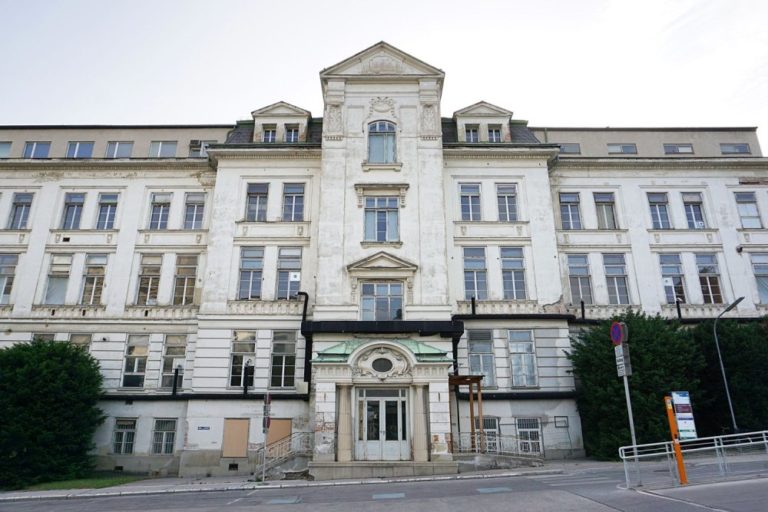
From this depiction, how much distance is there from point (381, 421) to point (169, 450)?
11004 millimetres

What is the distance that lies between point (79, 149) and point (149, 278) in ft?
31.5

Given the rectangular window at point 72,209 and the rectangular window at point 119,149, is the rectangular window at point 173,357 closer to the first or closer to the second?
the rectangular window at point 72,209

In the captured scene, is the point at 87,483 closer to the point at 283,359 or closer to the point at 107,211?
the point at 283,359

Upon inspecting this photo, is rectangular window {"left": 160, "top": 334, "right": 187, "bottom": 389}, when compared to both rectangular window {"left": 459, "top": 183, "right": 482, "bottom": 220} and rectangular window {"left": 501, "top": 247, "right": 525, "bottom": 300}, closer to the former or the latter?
rectangular window {"left": 459, "top": 183, "right": 482, "bottom": 220}

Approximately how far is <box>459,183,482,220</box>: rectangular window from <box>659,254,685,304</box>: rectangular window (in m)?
10.5

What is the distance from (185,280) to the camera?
2852 centimetres

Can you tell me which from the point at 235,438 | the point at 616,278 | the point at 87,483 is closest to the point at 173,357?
the point at 235,438

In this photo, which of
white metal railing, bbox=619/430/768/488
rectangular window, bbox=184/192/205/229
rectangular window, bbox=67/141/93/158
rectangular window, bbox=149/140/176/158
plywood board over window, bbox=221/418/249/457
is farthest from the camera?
rectangular window, bbox=67/141/93/158

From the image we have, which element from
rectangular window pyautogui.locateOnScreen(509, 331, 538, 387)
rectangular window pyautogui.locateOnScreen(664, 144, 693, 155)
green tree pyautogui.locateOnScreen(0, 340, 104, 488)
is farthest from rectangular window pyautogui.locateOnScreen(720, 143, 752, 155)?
green tree pyautogui.locateOnScreen(0, 340, 104, 488)

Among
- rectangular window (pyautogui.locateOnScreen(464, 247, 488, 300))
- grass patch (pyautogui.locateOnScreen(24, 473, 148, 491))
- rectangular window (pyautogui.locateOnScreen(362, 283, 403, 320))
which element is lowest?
grass patch (pyautogui.locateOnScreen(24, 473, 148, 491))

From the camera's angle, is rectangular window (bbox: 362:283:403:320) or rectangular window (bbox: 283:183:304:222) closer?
rectangular window (bbox: 362:283:403:320)

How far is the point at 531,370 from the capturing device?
26.1 meters

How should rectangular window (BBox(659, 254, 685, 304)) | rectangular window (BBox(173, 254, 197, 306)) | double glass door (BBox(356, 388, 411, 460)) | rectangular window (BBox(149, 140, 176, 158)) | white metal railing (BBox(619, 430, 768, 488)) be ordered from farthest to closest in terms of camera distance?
rectangular window (BBox(149, 140, 176, 158)) → rectangular window (BBox(659, 254, 685, 304)) → rectangular window (BBox(173, 254, 197, 306)) → double glass door (BBox(356, 388, 411, 460)) → white metal railing (BBox(619, 430, 768, 488))

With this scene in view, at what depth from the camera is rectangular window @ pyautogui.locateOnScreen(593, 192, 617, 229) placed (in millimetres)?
29969
